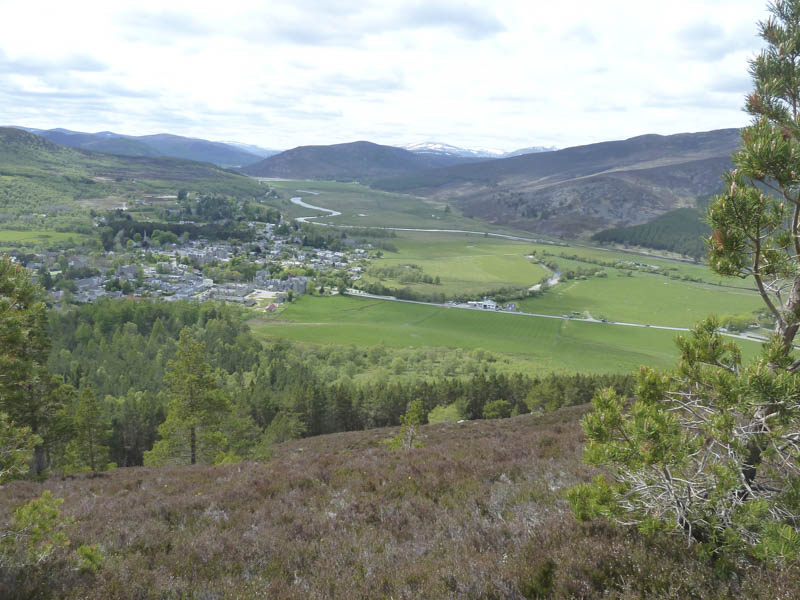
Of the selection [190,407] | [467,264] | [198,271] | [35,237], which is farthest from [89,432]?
[35,237]

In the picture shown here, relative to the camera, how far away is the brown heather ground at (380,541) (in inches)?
204

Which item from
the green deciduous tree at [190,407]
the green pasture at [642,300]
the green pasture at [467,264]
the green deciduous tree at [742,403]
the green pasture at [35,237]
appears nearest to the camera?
the green deciduous tree at [742,403]

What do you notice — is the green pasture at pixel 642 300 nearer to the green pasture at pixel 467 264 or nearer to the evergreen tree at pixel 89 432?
the green pasture at pixel 467 264

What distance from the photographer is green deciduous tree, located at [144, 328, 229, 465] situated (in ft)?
78.0

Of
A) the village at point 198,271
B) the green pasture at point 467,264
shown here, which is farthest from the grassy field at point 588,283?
the village at point 198,271

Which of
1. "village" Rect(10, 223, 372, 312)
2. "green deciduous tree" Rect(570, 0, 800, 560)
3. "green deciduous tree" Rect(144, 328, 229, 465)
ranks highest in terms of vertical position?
"green deciduous tree" Rect(570, 0, 800, 560)

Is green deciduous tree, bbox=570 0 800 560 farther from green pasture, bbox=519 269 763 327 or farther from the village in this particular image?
green pasture, bbox=519 269 763 327

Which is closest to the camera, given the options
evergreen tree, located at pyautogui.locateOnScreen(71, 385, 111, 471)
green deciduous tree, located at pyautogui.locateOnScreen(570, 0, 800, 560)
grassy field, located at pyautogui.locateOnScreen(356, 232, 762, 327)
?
green deciduous tree, located at pyautogui.locateOnScreen(570, 0, 800, 560)

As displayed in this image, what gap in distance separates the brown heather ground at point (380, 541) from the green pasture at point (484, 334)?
60296mm

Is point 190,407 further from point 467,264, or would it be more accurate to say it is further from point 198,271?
point 467,264

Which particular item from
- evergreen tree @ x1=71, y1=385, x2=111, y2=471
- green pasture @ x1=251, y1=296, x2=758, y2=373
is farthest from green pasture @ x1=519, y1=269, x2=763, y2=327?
evergreen tree @ x1=71, y1=385, x2=111, y2=471

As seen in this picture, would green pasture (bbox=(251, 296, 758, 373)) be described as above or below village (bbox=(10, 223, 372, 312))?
below

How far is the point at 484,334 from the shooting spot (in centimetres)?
8731

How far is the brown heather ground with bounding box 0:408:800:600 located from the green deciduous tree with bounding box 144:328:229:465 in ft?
33.3
